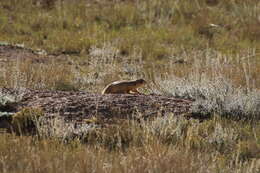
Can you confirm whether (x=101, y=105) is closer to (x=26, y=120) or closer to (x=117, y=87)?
(x=26, y=120)

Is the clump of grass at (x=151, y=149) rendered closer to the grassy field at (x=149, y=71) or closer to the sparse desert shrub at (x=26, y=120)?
the grassy field at (x=149, y=71)

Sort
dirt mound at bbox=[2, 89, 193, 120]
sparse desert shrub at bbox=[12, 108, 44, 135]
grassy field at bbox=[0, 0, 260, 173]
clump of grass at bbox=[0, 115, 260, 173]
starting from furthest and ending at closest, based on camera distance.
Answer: dirt mound at bbox=[2, 89, 193, 120], sparse desert shrub at bbox=[12, 108, 44, 135], grassy field at bbox=[0, 0, 260, 173], clump of grass at bbox=[0, 115, 260, 173]

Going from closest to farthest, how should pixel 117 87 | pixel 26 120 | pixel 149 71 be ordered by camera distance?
pixel 26 120, pixel 117 87, pixel 149 71

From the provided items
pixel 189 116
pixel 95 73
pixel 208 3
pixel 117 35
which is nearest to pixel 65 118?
pixel 189 116

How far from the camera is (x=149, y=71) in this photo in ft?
33.3

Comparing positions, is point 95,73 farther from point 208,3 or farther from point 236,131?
point 208,3

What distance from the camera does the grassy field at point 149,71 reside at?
14.8ft

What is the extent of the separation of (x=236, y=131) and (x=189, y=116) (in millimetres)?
649

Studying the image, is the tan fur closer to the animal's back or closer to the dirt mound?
the animal's back

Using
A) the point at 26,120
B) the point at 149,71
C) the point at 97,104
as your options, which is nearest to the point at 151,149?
the point at 26,120

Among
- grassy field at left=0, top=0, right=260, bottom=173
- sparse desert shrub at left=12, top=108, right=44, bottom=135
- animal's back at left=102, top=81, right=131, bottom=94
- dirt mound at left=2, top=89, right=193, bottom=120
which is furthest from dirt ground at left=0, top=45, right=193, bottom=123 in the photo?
animal's back at left=102, top=81, right=131, bottom=94

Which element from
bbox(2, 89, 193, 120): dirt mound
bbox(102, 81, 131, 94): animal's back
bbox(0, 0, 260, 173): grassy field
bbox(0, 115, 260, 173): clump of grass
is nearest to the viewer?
bbox(0, 115, 260, 173): clump of grass

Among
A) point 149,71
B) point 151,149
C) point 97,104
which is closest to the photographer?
point 151,149

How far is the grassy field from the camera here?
4.52m
